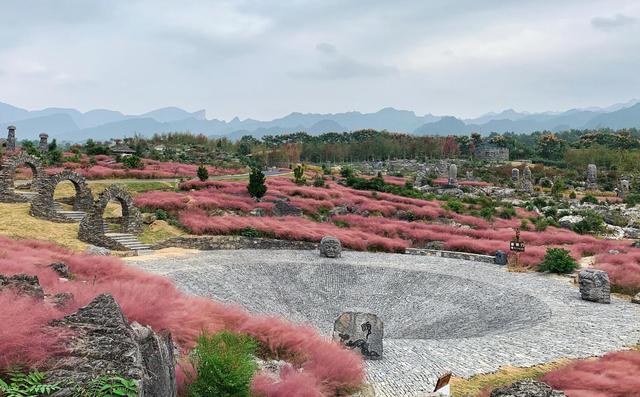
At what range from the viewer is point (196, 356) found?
9719 mm

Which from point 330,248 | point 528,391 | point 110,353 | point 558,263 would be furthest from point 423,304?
point 110,353

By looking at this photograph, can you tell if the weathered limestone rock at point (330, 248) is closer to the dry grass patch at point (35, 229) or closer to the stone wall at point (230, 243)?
the stone wall at point (230, 243)

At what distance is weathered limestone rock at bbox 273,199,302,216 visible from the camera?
40581 millimetres

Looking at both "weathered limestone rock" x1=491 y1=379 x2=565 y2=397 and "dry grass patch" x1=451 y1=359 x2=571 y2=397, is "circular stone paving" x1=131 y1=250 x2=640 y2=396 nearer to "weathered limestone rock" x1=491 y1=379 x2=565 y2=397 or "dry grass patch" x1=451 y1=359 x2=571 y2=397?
"dry grass patch" x1=451 y1=359 x2=571 y2=397

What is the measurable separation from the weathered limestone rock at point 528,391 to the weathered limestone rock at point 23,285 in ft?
32.2

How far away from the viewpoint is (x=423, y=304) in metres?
24.1

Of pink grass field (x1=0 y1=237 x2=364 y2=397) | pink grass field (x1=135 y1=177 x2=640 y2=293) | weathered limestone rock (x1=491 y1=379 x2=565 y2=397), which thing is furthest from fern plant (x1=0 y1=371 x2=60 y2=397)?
pink grass field (x1=135 y1=177 x2=640 y2=293)

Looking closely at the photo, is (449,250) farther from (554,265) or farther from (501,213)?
(501,213)

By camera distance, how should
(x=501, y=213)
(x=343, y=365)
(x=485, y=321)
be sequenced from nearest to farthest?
(x=343, y=365) < (x=485, y=321) < (x=501, y=213)

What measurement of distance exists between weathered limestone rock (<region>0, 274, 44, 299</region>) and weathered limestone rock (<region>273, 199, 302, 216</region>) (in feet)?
98.3

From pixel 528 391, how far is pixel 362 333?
649 centimetres

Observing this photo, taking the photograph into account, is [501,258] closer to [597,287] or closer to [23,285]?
Answer: [597,287]

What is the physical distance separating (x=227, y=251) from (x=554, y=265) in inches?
797

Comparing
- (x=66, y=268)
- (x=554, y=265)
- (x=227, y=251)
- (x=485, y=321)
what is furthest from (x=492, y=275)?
(x=66, y=268)
